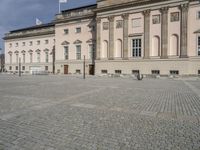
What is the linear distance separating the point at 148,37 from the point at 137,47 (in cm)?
280

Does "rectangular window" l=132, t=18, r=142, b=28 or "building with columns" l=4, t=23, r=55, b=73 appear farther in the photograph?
"building with columns" l=4, t=23, r=55, b=73

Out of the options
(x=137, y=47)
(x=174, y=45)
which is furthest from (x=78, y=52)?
(x=174, y=45)

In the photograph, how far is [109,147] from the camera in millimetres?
4277

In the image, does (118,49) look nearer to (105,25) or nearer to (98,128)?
(105,25)

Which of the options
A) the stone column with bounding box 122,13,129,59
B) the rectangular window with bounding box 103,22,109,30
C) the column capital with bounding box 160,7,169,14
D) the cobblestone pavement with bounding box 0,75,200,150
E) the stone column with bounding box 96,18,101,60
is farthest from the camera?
the stone column with bounding box 96,18,101,60

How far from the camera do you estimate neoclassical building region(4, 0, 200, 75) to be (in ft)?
111

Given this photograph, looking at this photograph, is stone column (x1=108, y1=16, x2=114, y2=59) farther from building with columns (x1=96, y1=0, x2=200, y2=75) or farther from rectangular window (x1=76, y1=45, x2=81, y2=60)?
Answer: rectangular window (x1=76, y1=45, x2=81, y2=60)

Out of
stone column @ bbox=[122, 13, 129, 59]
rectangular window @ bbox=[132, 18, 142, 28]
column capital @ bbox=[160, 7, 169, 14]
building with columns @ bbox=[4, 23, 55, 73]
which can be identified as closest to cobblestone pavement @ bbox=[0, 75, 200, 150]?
column capital @ bbox=[160, 7, 169, 14]

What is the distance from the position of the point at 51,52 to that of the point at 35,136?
2045 inches

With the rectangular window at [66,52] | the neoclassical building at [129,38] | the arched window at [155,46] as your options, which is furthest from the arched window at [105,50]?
the rectangular window at [66,52]

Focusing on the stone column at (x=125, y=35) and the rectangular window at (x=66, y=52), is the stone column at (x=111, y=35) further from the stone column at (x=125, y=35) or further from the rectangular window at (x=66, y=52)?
the rectangular window at (x=66, y=52)

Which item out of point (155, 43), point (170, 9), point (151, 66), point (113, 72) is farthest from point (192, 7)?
point (113, 72)

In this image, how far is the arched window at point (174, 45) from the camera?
3478 centimetres

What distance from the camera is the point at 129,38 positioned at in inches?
1535
